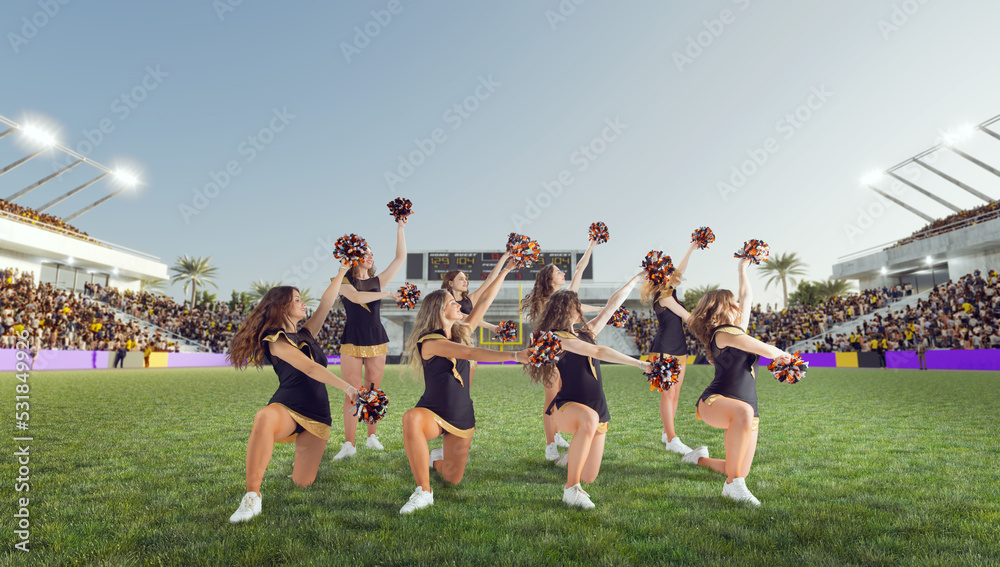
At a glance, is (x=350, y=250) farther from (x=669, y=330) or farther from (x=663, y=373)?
(x=669, y=330)

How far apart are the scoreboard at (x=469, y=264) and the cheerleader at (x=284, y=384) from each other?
101 ft

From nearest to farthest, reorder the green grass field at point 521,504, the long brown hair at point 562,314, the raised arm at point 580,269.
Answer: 1. the green grass field at point 521,504
2. the long brown hair at point 562,314
3. the raised arm at point 580,269

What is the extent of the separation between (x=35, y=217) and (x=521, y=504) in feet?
149

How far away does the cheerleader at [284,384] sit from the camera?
129 inches

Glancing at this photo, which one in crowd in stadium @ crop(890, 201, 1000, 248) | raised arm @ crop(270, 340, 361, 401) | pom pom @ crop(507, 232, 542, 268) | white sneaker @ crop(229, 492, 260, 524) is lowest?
white sneaker @ crop(229, 492, 260, 524)

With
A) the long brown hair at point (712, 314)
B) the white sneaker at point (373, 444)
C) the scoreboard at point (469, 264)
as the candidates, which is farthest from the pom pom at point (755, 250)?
the scoreboard at point (469, 264)

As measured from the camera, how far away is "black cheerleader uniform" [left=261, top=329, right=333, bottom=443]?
349cm

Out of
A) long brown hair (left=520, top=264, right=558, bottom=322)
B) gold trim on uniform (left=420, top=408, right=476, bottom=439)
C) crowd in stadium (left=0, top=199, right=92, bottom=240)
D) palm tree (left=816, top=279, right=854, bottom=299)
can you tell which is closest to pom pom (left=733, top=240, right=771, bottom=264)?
long brown hair (left=520, top=264, right=558, bottom=322)

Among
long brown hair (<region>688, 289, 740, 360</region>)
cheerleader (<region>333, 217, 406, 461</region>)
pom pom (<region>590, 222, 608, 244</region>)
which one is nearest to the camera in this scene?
long brown hair (<region>688, 289, 740, 360</region>)

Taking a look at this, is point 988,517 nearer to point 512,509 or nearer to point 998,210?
point 512,509

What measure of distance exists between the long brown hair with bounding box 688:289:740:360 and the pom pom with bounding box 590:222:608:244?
1.79 metres

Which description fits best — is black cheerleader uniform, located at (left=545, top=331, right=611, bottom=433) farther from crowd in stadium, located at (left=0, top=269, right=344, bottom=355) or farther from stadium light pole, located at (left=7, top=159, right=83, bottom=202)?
stadium light pole, located at (left=7, top=159, right=83, bottom=202)

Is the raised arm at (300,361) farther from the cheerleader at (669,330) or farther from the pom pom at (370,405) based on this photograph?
the cheerleader at (669,330)

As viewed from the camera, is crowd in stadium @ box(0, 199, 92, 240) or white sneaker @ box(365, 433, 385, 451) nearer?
white sneaker @ box(365, 433, 385, 451)
